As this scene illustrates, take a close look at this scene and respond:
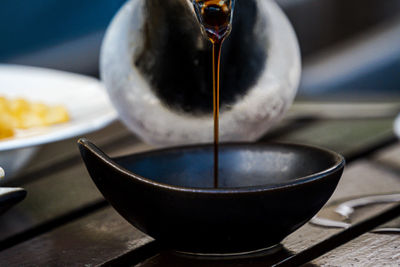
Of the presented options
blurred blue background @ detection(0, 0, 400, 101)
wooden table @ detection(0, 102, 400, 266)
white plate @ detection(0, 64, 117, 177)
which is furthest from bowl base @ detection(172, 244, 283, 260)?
blurred blue background @ detection(0, 0, 400, 101)

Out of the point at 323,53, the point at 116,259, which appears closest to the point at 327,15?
the point at 323,53

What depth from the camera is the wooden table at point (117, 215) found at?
20.2 inches

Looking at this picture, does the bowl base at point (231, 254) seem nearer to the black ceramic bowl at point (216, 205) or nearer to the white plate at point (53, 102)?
the black ceramic bowl at point (216, 205)

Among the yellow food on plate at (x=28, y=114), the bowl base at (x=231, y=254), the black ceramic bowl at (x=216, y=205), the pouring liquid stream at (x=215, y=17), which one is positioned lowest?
the bowl base at (x=231, y=254)

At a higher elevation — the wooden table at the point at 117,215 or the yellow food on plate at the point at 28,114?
the yellow food on plate at the point at 28,114

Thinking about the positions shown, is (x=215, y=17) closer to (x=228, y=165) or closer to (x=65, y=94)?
(x=228, y=165)

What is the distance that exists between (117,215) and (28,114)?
0.75 feet

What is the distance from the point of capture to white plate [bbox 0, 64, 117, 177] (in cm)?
68

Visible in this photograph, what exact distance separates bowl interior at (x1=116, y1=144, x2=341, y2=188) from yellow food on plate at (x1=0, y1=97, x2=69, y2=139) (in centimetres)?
25

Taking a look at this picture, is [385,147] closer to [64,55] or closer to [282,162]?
[282,162]

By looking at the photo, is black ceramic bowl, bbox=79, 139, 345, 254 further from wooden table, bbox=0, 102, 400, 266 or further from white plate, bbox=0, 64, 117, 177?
white plate, bbox=0, 64, 117, 177

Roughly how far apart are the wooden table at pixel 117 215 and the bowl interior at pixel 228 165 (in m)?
0.05

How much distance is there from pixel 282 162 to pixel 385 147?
0.31 metres

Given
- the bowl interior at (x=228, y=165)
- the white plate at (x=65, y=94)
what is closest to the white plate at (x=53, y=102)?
the white plate at (x=65, y=94)
